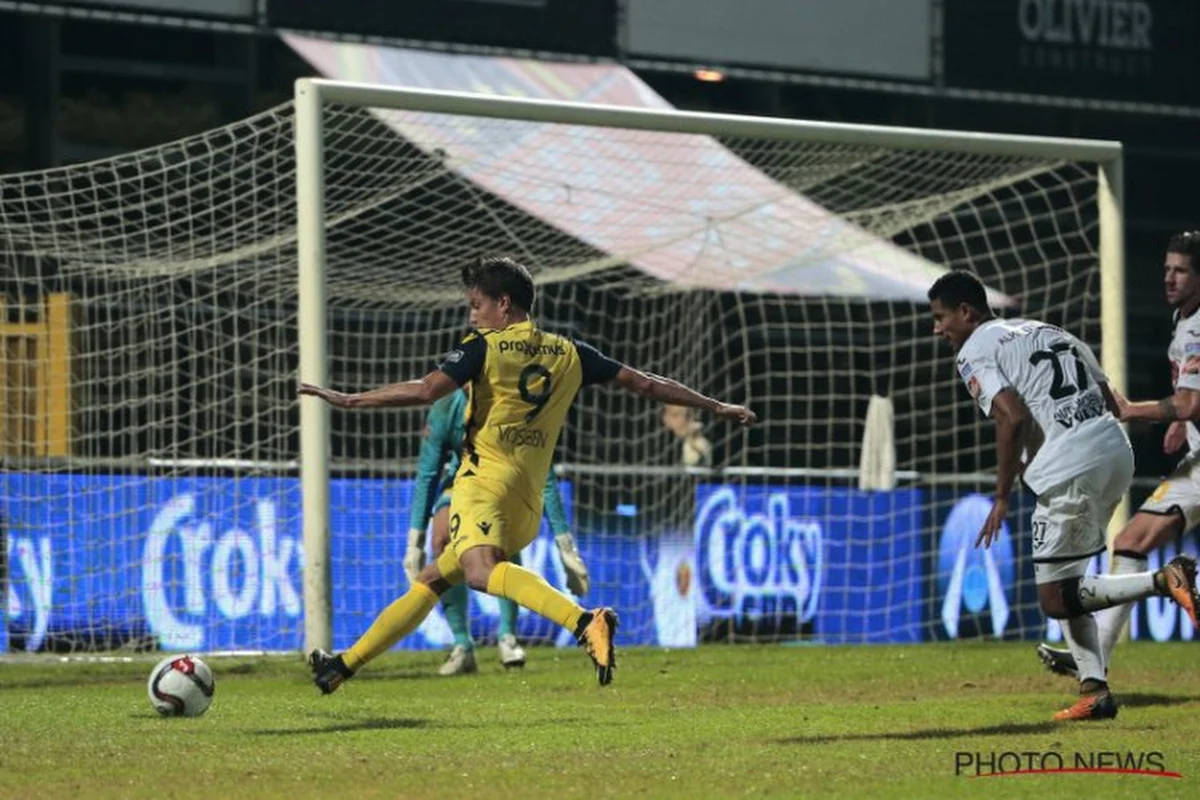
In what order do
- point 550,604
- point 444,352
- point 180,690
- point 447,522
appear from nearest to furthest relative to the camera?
point 550,604
point 180,690
point 447,522
point 444,352

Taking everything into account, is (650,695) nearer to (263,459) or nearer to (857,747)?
(857,747)

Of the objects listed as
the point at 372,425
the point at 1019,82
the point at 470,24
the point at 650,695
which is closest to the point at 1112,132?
the point at 1019,82

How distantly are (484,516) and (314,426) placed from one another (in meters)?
3.71

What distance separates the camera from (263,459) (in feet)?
58.4

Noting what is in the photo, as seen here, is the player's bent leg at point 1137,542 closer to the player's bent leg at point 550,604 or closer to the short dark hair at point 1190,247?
the short dark hair at point 1190,247

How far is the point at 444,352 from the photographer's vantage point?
728 inches

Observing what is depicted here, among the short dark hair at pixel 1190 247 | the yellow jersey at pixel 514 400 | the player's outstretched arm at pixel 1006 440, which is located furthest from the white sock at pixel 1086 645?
the yellow jersey at pixel 514 400

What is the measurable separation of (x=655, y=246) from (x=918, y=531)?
298 centimetres

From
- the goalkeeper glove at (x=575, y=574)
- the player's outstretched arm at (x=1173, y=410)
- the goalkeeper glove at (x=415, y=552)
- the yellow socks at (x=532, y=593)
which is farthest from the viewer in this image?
the goalkeeper glove at (x=575, y=574)

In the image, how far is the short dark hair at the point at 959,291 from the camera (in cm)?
978

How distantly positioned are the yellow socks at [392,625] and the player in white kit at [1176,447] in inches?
120

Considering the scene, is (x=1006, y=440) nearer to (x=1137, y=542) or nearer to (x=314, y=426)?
(x=1137, y=542)

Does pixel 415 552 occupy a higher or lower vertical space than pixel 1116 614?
higher

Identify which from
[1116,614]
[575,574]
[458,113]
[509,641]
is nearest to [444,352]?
[458,113]
